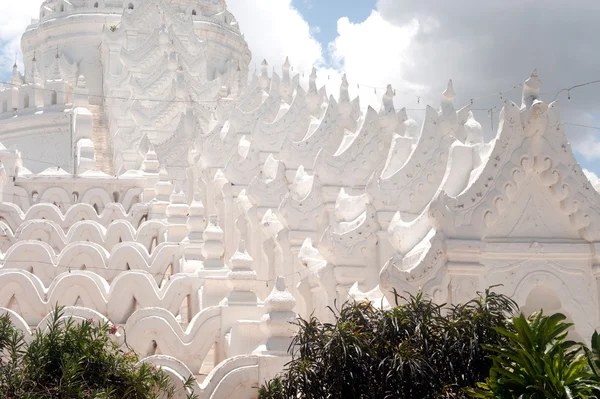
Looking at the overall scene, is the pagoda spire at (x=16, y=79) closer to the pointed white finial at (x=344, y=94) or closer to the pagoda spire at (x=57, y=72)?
the pagoda spire at (x=57, y=72)

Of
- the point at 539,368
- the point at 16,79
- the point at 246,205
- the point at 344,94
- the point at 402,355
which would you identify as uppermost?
the point at 16,79

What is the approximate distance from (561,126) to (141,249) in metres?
11.1

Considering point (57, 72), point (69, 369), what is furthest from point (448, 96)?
point (57, 72)

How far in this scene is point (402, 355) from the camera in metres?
10.3

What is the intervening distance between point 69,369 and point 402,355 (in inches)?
141

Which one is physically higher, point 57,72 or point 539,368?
point 57,72

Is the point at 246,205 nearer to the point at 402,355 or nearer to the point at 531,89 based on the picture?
the point at 531,89

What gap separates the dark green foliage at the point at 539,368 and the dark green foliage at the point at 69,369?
13.7 feet

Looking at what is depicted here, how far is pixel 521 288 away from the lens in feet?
41.9

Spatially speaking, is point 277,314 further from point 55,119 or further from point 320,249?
point 55,119

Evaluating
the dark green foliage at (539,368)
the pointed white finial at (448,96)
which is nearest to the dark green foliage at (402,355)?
the dark green foliage at (539,368)

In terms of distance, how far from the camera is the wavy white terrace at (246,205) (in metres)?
12.8

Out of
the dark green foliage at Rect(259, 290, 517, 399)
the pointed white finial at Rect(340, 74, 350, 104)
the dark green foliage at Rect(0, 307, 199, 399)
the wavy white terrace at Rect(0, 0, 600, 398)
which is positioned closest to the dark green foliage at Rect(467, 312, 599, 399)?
the dark green foliage at Rect(259, 290, 517, 399)

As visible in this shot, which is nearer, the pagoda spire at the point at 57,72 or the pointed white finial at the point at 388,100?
the pointed white finial at the point at 388,100
